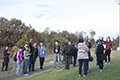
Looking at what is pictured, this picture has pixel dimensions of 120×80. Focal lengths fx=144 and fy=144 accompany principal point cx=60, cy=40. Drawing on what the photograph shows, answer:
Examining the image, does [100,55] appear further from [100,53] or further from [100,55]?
[100,53]

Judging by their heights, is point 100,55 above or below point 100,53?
below

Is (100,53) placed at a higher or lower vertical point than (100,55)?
higher

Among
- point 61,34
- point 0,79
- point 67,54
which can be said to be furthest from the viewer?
point 61,34

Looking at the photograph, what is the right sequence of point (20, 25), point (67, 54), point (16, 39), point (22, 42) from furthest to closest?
point (20, 25), point (16, 39), point (22, 42), point (67, 54)

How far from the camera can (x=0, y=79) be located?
Answer: 8.98 m

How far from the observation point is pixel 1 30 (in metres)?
27.4

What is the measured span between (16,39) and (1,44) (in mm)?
2842

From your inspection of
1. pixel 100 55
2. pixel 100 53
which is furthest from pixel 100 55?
pixel 100 53

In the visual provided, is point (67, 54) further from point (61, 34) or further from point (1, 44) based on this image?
point (61, 34)

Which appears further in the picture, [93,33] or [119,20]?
[93,33]

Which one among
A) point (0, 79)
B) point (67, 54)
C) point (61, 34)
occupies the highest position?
point (61, 34)

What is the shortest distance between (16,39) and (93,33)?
1767cm

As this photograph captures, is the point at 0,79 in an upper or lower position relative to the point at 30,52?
lower

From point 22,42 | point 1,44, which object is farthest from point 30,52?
point 1,44
